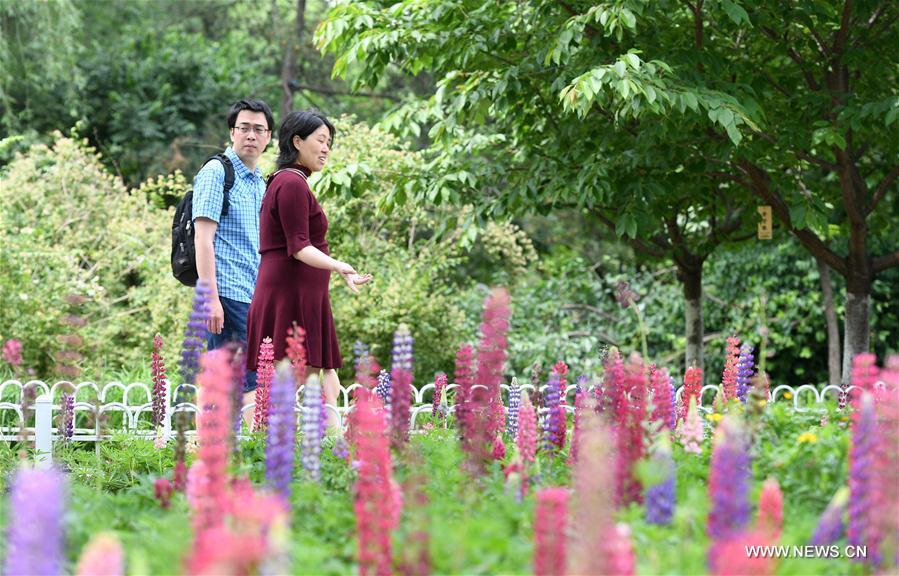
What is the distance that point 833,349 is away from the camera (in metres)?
9.28

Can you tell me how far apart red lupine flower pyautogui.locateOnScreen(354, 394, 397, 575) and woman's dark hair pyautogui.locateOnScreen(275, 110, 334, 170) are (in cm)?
224

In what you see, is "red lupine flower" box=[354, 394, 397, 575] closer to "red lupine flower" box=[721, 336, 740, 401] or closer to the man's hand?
the man's hand

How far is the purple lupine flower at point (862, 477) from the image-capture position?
8.54 ft

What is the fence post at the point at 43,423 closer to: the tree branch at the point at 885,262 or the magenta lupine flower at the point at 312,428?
the magenta lupine flower at the point at 312,428

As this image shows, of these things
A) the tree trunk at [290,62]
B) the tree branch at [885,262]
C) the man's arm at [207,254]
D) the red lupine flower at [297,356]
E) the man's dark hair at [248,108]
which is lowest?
the red lupine flower at [297,356]

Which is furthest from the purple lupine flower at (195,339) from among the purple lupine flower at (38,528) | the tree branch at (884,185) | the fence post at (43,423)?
the tree branch at (884,185)

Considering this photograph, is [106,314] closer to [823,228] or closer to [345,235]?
[345,235]

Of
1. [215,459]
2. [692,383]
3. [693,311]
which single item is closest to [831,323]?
[693,311]

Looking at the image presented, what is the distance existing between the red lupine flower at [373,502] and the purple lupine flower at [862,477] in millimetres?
1173

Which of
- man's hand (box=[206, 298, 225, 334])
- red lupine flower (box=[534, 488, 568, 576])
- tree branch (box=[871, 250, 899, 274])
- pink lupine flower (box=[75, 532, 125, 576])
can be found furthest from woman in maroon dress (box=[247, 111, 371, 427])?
tree branch (box=[871, 250, 899, 274])

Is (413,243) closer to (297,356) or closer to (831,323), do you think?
(831,323)

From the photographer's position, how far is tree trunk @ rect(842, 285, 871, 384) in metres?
7.01

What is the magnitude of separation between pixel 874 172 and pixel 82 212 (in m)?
8.06

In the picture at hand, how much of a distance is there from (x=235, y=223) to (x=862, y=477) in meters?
3.21
